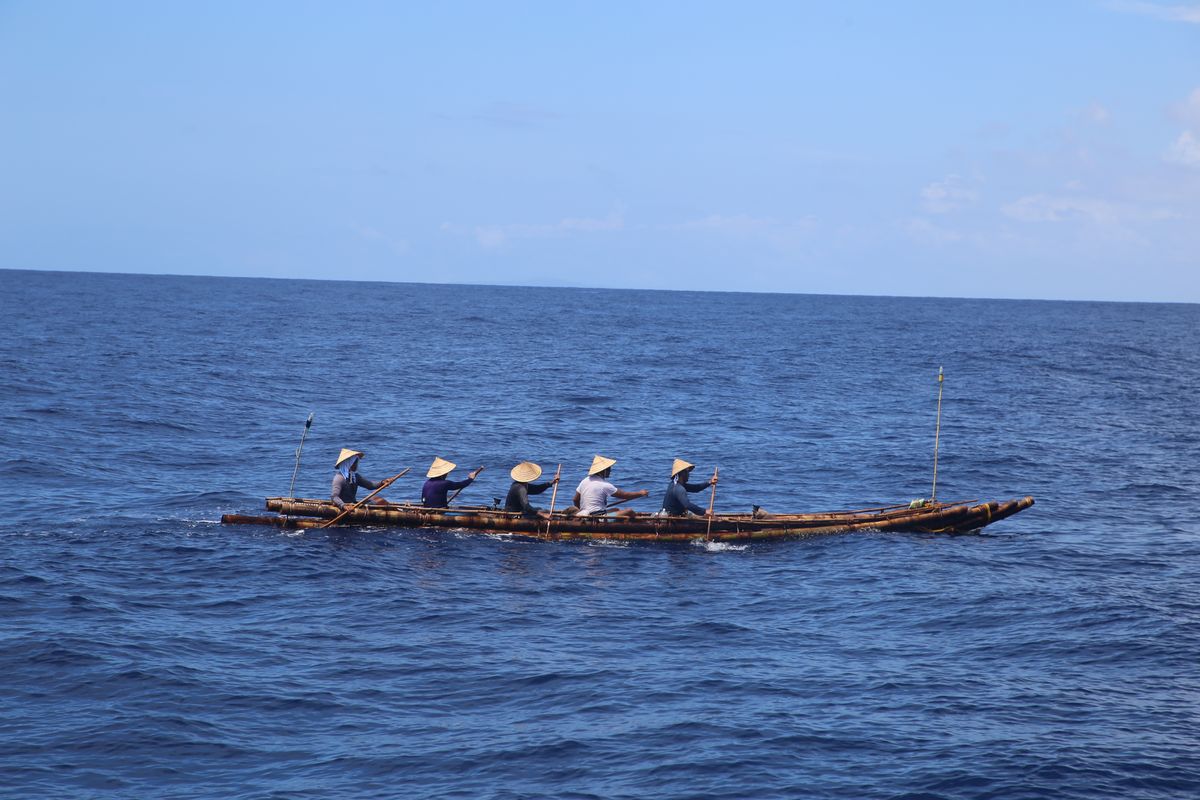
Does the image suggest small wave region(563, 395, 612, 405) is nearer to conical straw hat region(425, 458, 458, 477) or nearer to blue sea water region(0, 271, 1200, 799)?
blue sea water region(0, 271, 1200, 799)

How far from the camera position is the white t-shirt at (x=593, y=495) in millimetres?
25078

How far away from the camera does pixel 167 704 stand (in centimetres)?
1516

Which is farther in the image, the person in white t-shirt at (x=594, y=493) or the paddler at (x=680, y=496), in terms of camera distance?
the person in white t-shirt at (x=594, y=493)

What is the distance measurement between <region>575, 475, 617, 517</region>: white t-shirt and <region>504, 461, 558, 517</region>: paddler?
83cm

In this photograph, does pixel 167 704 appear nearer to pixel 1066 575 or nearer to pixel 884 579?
pixel 884 579

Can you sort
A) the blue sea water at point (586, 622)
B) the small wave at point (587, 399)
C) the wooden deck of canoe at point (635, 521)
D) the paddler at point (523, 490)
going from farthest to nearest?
the small wave at point (587, 399) < the paddler at point (523, 490) < the wooden deck of canoe at point (635, 521) < the blue sea water at point (586, 622)

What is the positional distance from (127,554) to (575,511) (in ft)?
30.9

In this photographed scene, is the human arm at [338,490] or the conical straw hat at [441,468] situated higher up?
the conical straw hat at [441,468]

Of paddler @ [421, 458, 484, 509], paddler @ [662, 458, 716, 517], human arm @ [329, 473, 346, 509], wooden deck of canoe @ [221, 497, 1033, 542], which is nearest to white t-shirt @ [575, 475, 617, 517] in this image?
wooden deck of canoe @ [221, 497, 1033, 542]

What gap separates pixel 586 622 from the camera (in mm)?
19062

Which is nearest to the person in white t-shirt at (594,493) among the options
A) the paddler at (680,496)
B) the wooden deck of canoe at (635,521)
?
the wooden deck of canoe at (635,521)

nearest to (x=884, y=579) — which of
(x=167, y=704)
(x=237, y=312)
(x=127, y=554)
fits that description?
(x=167, y=704)

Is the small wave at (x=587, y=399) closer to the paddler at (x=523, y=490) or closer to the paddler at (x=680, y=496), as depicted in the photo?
the paddler at (x=523, y=490)

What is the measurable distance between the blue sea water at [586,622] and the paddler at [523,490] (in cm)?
78
